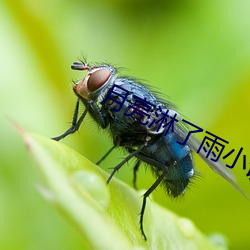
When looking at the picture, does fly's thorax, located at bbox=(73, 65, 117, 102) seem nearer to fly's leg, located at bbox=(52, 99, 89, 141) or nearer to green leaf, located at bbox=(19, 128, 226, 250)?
fly's leg, located at bbox=(52, 99, 89, 141)

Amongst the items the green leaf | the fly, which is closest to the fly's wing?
the fly

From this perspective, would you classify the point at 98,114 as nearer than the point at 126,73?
Yes

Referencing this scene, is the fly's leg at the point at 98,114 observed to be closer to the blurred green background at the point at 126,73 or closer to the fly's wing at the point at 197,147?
the fly's wing at the point at 197,147

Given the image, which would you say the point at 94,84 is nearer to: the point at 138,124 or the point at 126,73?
the point at 138,124

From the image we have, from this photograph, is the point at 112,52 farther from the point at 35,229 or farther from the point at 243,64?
the point at 35,229

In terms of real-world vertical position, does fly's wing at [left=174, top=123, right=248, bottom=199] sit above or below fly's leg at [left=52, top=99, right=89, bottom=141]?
above

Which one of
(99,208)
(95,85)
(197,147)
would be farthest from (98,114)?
(99,208)

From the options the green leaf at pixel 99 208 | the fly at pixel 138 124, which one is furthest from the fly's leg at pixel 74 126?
the green leaf at pixel 99 208
